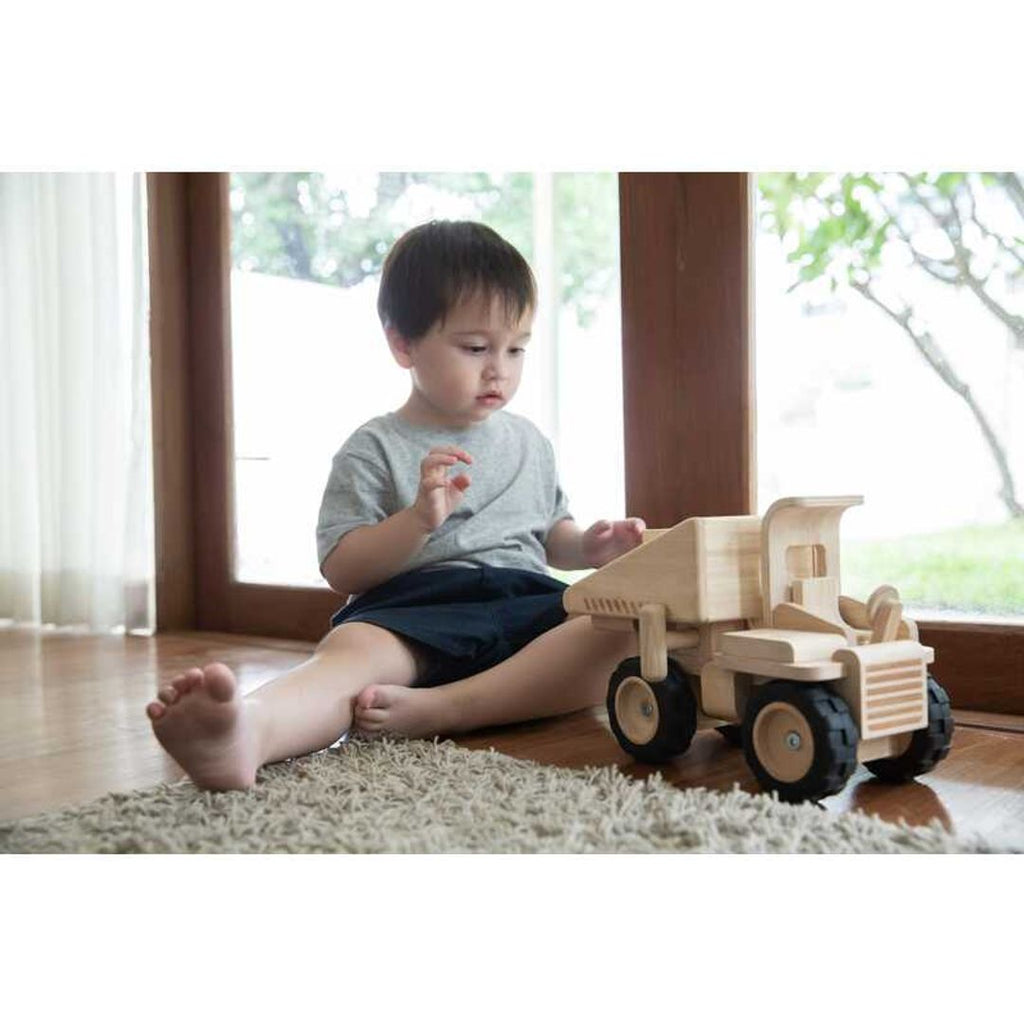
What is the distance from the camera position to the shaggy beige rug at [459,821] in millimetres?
717

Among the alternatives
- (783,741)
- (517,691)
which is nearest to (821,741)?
(783,741)

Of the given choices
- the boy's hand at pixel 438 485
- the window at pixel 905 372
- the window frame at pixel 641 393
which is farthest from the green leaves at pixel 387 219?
the boy's hand at pixel 438 485

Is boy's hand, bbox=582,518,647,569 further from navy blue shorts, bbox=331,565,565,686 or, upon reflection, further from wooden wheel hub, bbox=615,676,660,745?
wooden wheel hub, bbox=615,676,660,745

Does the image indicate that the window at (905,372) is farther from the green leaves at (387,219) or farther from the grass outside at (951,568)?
the green leaves at (387,219)

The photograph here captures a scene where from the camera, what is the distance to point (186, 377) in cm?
204

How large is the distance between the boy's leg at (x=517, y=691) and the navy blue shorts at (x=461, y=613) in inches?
1.0

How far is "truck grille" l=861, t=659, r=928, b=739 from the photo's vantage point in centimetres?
83

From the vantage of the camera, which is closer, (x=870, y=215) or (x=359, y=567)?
(x=359, y=567)

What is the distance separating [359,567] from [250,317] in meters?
0.96

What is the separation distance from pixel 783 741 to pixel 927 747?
5.2 inches

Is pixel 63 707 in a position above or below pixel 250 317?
below
